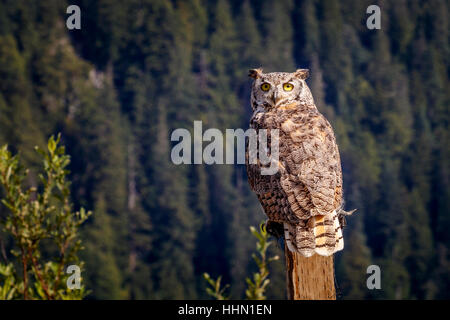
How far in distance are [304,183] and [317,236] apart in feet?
1.93

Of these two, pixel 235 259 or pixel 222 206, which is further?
pixel 222 206

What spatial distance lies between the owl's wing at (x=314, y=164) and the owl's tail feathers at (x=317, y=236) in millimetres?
77

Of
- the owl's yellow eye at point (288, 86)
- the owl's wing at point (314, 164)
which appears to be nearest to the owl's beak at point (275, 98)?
the owl's yellow eye at point (288, 86)

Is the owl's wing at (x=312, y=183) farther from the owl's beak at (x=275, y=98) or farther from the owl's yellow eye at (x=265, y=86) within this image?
the owl's yellow eye at (x=265, y=86)

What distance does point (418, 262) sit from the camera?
5591 centimetres

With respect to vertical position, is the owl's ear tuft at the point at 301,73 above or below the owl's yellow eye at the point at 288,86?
above

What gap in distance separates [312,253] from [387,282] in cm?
5041

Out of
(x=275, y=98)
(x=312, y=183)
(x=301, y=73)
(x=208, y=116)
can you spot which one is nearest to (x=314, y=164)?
(x=312, y=183)

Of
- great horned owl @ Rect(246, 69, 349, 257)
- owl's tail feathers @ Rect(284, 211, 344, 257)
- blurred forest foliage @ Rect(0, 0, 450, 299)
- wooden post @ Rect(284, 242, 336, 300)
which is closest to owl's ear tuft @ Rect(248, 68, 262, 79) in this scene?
great horned owl @ Rect(246, 69, 349, 257)

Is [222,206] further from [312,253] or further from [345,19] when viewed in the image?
[312,253]

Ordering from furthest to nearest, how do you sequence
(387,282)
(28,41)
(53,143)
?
(28,41) < (387,282) < (53,143)

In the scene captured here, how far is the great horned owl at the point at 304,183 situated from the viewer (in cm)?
470

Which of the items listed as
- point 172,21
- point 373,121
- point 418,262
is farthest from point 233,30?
point 418,262

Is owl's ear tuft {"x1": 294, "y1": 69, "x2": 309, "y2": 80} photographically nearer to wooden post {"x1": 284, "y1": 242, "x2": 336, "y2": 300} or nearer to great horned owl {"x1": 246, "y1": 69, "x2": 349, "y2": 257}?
great horned owl {"x1": 246, "y1": 69, "x2": 349, "y2": 257}
